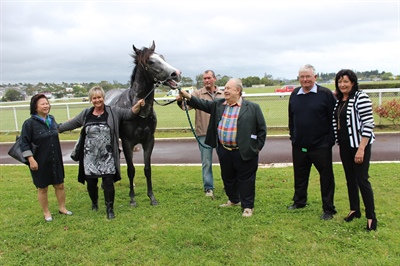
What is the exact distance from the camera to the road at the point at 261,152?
821 centimetres

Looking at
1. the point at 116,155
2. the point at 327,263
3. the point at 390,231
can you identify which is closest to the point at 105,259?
the point at 116,155

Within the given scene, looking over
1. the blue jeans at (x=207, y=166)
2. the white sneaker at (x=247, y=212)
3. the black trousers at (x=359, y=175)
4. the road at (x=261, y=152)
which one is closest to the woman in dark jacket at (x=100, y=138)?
the blue jeans at (x=207, y=166)

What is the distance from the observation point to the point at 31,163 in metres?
4.21

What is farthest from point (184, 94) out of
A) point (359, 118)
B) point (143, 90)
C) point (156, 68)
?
point (359, 118)

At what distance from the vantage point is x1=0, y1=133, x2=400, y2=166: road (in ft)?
27.0

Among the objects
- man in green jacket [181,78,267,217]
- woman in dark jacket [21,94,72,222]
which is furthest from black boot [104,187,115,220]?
man in green jacket [181,78,267,217]

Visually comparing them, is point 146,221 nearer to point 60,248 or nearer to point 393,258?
point 60,248

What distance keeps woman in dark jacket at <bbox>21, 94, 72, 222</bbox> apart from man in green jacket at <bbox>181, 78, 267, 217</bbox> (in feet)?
6.31

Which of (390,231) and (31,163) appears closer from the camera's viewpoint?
(390,231)

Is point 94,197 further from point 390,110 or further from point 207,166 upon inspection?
point 390,110

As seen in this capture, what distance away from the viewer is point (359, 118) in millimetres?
3795

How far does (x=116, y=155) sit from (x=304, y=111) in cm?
264

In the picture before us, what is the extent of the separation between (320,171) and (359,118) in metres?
0.98

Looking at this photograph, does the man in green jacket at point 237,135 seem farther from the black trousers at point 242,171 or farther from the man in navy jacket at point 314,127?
the man in navy jacket at point 314,127
